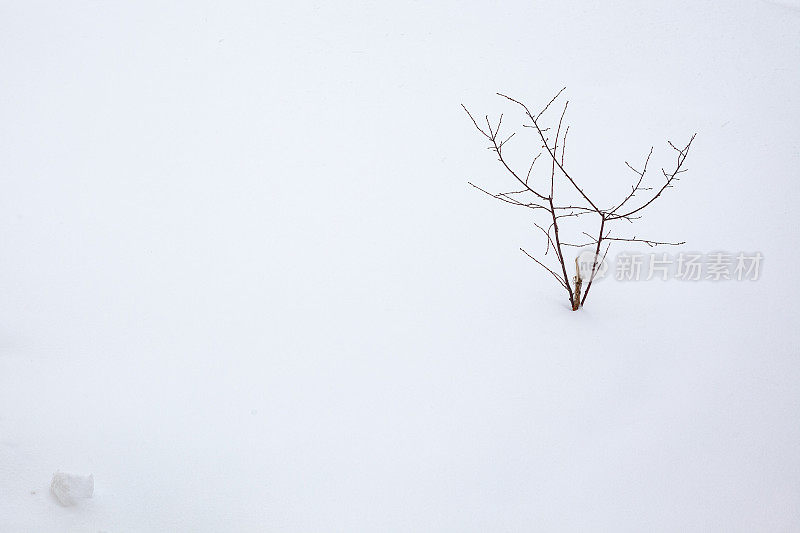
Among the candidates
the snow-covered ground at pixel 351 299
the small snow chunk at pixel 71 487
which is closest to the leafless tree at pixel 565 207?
the snow-covered ground at pixel 351 299

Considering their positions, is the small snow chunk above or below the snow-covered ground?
below

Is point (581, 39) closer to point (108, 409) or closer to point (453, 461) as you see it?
point (453, 461)

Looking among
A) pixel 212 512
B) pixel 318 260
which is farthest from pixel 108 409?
pixel 318 260

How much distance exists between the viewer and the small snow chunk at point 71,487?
103 centimetres

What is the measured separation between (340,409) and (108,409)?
0.42 metres

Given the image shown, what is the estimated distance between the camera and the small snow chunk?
3.37 ft

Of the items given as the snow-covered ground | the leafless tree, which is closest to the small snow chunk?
the snow-covered ground

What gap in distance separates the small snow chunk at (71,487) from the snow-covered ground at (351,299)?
0.06 feet

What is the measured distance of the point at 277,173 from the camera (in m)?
2.02

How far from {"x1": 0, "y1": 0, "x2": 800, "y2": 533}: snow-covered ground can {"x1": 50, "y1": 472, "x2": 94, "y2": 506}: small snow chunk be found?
2cm

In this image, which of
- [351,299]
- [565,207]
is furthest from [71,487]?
[565,207]

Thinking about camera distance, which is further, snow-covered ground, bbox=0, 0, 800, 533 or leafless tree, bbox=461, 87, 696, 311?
leafless tree, bbox=461, 87, 696, 311

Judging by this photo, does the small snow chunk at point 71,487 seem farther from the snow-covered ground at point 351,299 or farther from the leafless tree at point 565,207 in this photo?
the leafless tree at point 565,207

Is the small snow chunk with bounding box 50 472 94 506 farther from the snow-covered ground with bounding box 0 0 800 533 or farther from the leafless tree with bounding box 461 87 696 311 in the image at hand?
the leafless tree with bounding box 461 87 696 311
